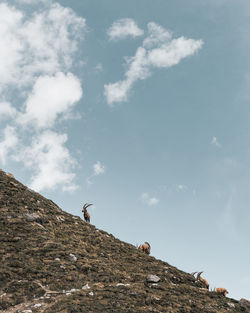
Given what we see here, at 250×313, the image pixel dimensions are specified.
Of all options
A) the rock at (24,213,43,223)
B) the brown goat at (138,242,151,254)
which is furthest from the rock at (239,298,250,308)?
the rock at (24,213,43,223)

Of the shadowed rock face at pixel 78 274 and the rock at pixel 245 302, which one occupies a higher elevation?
the rock at pixel 245 302

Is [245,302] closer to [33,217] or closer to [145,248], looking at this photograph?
[145,248]

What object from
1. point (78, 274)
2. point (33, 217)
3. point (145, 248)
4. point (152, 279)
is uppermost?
point (145, 248)

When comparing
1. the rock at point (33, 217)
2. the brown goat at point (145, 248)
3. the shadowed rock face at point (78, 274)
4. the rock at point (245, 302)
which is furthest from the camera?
the brown goat at point (145, 248)

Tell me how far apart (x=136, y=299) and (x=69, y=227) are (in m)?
12.6

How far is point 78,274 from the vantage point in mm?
17875

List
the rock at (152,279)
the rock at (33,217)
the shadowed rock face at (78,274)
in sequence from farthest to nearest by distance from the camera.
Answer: the rock at (33,217) < the rock at (152,279) < the shadowed rock face at (78,274)

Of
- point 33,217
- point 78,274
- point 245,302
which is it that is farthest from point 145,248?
point 78,274

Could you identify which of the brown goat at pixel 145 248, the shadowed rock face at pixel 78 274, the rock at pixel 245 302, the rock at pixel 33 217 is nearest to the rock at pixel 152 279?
the shadowed rock face at pixel 78 274

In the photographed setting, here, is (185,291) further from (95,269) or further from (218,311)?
(95,269)

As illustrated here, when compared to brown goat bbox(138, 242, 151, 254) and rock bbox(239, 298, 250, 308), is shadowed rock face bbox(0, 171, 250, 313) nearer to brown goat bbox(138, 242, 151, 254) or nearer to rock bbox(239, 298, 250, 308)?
rock bbox(239, 298, 250, 308)

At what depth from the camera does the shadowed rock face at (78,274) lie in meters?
14.7

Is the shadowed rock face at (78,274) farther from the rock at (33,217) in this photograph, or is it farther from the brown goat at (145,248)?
the brown goat at (145,248)

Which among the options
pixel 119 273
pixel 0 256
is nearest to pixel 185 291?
pixel 119 273
